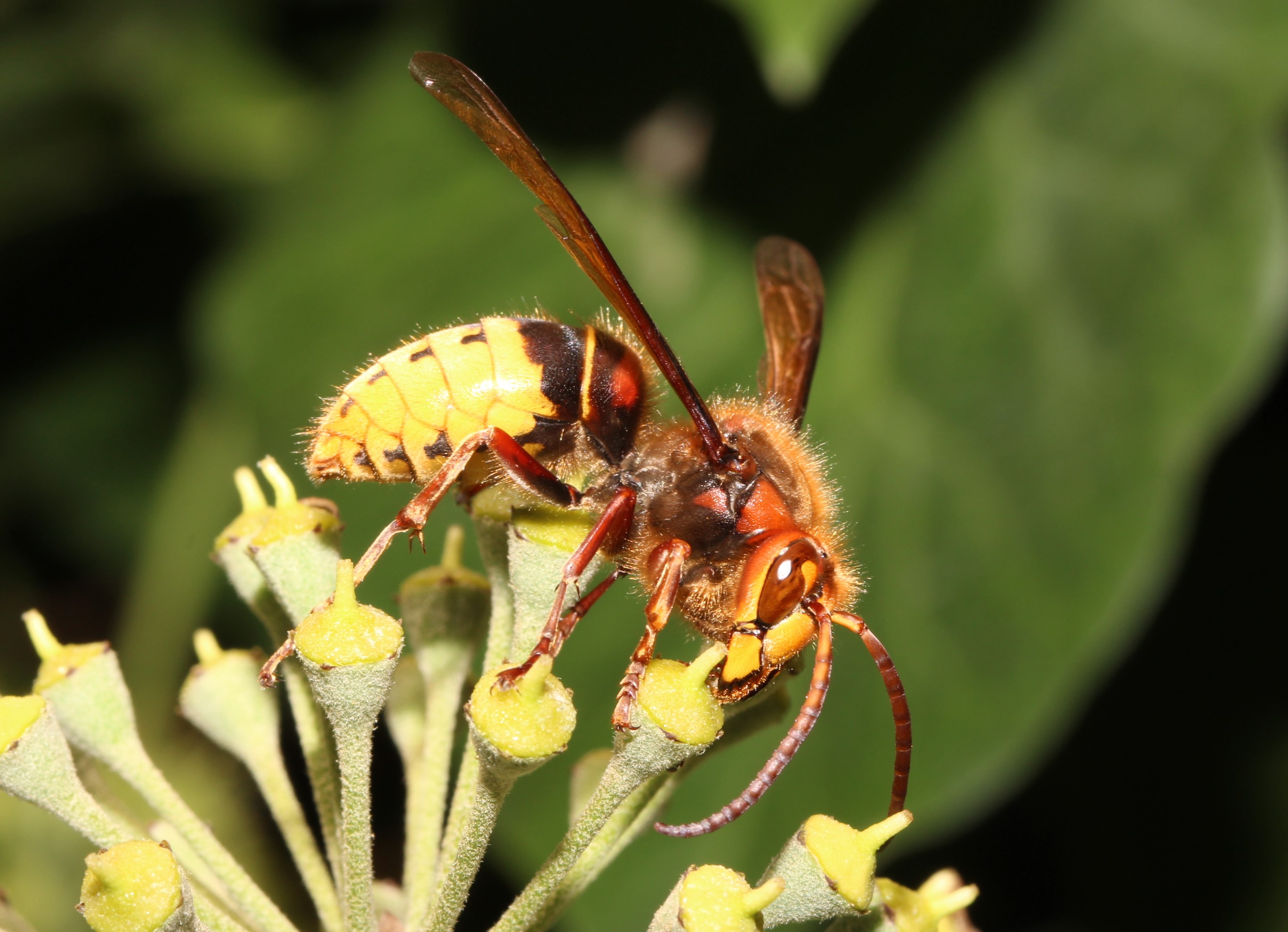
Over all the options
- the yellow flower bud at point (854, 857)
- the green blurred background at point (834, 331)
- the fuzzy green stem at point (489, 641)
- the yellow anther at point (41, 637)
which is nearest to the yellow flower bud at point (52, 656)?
the yellow anther at point (41, 637)

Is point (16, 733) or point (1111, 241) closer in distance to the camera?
point (16, 733)

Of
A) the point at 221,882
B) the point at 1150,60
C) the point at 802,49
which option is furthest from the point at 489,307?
the point at 221,882

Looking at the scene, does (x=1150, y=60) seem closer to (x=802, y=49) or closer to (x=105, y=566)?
(x=802, y=49)

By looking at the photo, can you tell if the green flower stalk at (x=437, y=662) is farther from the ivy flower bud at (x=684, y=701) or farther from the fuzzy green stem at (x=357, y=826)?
the ivy flower bud at (x=684, y=701)

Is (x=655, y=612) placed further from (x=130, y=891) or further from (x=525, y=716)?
(x=130, y=891)

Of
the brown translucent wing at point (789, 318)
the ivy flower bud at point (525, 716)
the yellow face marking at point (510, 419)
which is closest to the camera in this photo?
the ivy flower bud at point (525, 716)

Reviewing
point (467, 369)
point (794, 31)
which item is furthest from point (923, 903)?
point (794, 31)
